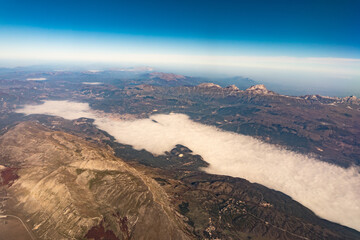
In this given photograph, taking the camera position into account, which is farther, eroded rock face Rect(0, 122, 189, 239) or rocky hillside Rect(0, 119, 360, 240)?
rocky hillside Rect(0, 119, 360, 240)

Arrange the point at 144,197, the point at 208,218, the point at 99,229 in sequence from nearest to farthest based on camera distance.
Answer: the point at 99,229 < the point at 144,197 < the point at 208,218

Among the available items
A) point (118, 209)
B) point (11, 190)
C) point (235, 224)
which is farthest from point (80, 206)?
point (235, 224)

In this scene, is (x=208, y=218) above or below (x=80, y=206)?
below

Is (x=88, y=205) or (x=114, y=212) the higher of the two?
(x=88, y=205)

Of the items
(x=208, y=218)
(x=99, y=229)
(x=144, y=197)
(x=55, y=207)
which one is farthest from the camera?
(x=208, y=218)

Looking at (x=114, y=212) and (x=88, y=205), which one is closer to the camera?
(x=114, y=212)

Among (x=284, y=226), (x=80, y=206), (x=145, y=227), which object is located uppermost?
(x=80, y=206)

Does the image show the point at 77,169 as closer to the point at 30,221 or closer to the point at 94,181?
the point at 94,181

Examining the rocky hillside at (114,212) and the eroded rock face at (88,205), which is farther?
the rocky hillside at (114,212)

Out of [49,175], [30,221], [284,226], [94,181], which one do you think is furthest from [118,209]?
[284,226]

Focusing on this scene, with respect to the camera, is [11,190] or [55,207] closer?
[55,207]
